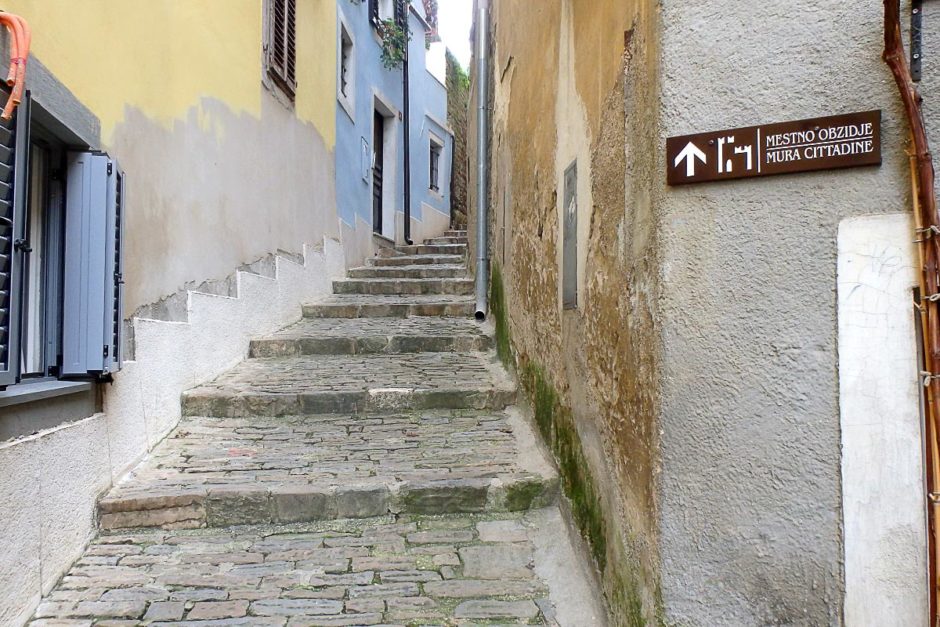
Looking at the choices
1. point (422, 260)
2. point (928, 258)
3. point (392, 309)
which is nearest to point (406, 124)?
point (422, 260)

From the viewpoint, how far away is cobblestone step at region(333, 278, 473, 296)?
6.50 m

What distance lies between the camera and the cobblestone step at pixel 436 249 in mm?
8758

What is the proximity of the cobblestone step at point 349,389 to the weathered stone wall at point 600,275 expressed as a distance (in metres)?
0.45

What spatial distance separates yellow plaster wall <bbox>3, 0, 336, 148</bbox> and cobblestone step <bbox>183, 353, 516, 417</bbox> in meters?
1.58

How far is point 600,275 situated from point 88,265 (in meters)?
1.99

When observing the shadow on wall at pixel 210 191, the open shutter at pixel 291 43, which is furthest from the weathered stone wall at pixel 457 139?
the open shutter at pixel 291 43

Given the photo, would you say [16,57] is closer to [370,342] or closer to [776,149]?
[776,149]

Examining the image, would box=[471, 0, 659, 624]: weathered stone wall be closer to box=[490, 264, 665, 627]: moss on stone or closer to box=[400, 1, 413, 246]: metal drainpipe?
box=[490, 264, 665, 627]: moss on stone

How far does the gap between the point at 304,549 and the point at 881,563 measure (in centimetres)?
196

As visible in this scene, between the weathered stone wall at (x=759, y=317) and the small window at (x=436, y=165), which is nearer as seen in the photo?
the weathered stone wall at (x=759, y=317)

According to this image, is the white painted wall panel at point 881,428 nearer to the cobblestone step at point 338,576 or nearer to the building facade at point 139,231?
the cobblestone step at point 338,576

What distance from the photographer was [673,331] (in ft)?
5.13

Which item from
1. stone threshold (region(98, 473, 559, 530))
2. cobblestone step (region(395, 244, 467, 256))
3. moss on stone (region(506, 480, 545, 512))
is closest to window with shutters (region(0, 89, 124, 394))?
stone threshold (region(98, 473, 559, 530))

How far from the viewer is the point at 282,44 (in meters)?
5.45
